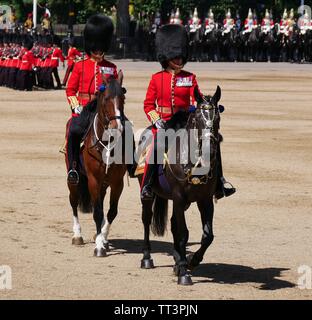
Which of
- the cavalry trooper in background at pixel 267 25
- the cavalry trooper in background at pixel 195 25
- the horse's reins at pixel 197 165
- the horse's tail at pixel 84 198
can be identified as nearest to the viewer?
the horse's reins at pixel 197 165

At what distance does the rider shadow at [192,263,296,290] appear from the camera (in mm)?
11078

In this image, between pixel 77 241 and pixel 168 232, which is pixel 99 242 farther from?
pixel 168 232

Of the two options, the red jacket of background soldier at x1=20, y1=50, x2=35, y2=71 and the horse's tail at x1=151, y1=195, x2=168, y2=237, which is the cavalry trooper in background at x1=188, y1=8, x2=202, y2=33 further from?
the horse's tail at x1=151, y1=195, x2=168, y2=237

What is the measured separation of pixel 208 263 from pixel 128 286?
148 cm

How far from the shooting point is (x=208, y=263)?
39.9 ft

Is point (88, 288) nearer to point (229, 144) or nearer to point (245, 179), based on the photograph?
point (245, 179)

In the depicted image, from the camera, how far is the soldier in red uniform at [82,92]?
12.9 m

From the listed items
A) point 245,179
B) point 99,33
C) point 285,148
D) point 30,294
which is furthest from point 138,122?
point 30,294

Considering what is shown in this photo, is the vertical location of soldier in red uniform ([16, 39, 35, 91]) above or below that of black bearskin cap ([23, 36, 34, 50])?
below

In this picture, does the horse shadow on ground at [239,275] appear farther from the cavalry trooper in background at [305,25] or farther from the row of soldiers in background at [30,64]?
the cavalry trooper in background at [305,25]

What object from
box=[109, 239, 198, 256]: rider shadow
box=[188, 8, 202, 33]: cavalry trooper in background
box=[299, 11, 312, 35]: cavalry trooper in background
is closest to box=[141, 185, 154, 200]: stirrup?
box=[109, 239, 198, 256]: rider shadow

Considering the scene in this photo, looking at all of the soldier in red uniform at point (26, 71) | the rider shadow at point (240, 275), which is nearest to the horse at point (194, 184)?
the rider shadow at point (240, 275)

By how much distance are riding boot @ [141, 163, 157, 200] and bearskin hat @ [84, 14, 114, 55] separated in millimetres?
2381

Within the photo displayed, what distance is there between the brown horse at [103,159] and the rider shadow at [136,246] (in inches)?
9.0
